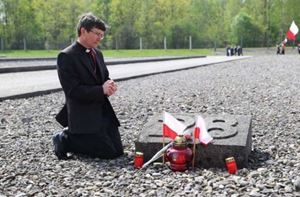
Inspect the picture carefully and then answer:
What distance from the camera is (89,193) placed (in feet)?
12.6

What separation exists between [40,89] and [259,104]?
5.34 meters

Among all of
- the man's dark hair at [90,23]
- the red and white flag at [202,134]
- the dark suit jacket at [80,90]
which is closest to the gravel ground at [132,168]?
the red and white flag at [202,134]

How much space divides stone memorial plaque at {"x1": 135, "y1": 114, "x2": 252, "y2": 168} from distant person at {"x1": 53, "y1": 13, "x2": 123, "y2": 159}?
1.40 feet

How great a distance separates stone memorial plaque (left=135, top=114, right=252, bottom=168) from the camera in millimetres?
4543

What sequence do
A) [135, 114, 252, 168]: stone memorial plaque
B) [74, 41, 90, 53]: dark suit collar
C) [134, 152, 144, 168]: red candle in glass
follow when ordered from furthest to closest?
1. [74, 41, 90, 53]: dark suit collar
2. [134, 152, 144, 168]: red candle in glass
3. [135, 114, 252, 168]: stone memorial plaque

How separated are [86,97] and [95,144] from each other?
1.74 ft

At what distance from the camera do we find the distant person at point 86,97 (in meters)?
4.89

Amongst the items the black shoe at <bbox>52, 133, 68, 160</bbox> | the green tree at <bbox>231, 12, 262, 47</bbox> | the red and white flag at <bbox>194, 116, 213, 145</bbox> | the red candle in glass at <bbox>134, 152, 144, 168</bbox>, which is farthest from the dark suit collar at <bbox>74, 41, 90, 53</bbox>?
the green tree at <bbox>231, 12, 262, 47</bbox>

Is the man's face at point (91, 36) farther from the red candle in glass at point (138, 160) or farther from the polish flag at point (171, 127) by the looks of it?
the red candle in glass at point (138, 160)

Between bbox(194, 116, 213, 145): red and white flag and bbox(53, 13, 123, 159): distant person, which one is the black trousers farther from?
bbox(194, 116, 213, 145): red and white flag

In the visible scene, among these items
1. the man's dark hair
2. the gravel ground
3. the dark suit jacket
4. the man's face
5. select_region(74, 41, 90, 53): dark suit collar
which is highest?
the man's dark hair

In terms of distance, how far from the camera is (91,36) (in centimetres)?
490

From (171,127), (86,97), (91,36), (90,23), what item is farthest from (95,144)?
(90,23)

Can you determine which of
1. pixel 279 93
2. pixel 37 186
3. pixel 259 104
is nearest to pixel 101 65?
pixel 37 186
